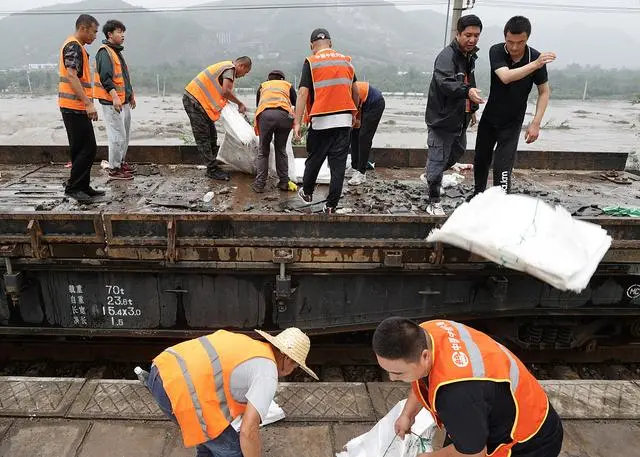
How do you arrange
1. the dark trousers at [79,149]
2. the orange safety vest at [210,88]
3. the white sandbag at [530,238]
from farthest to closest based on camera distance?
the orange safety vest at [210,88] → the dark trousers at [79,149] → the white sandbag at [530,238]

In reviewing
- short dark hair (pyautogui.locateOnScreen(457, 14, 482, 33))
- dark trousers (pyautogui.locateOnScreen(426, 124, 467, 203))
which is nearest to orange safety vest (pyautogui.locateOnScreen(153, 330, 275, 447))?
dark trousers (pyautogui.locateOnScreen(426, 124, 467, 203))

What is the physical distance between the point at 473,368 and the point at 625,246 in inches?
86.0

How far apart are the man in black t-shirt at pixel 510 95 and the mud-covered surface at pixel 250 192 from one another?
562mm

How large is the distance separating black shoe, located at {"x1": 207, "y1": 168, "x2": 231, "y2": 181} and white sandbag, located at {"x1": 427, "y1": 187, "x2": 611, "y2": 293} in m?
2.65

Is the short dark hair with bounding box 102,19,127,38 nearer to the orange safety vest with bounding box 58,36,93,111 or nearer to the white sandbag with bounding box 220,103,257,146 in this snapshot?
the orange safety vest with bounding box 58,36,93,111

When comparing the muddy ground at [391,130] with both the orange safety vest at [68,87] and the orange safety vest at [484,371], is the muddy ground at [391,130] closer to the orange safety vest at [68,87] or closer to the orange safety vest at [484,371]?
the orange safety vest at [68,87]

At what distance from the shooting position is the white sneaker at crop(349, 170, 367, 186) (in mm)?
4727

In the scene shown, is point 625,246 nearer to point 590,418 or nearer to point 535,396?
point 590,418

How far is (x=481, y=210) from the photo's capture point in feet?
8.71

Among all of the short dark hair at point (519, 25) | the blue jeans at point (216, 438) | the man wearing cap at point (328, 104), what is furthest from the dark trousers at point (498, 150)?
the blue jeans at point (216, 438)

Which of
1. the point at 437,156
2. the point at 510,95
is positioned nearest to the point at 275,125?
the point at 437,156

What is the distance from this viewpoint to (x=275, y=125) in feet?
13.9

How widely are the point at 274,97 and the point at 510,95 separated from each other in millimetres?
2017

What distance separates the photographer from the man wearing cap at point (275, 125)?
423cm
